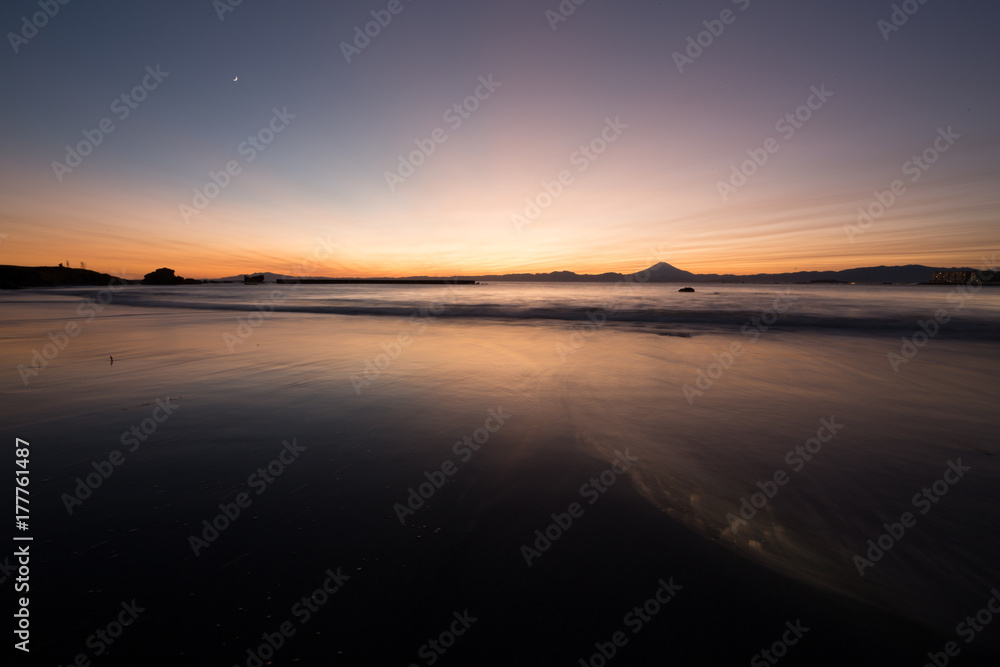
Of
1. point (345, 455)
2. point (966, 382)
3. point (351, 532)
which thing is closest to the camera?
point (351, 532)

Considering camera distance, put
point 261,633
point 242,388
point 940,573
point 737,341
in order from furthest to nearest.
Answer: point 737,341 < point 242,388 < point 940,573 < point 261,633

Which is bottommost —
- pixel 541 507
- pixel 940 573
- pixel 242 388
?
pixel 940 573

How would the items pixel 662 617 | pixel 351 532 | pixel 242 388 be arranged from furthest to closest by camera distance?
pixel 242 388
pixel 351 532
pixel 662 617

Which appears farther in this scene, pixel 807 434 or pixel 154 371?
pixel 154 371

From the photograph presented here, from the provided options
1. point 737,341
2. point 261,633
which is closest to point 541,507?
point 261,633

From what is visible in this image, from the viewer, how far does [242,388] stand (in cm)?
725

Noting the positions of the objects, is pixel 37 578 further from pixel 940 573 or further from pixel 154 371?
pixel 154 371

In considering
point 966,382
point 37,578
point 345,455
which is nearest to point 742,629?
point 345,455

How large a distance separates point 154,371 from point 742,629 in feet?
36.4

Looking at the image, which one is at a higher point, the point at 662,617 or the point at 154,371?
the point at 154,371

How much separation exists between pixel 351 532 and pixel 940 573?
450 cm

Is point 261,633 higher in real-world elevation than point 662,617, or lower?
higher

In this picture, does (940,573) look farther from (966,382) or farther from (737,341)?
(737,341)

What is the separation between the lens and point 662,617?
247 centimetres
